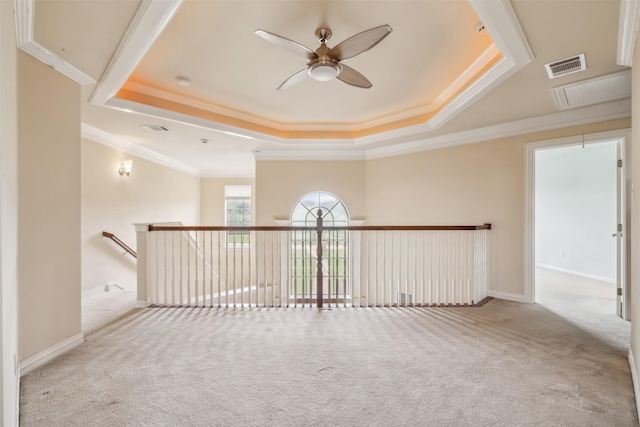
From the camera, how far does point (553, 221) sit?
676cm

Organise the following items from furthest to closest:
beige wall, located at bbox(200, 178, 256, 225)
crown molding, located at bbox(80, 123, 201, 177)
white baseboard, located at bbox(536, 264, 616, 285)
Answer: beige wall, located at bbox(200, 178, 256, 225) → white baseboard, located at bbox(536, 264, 616, 285) → crown molding, located at bbox(80, 123, 201, 177)

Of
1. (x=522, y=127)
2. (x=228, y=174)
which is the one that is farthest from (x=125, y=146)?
(x=522, y=127)

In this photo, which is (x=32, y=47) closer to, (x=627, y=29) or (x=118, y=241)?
(x=118, y=241)

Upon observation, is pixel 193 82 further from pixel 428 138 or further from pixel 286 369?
pixel 428 138

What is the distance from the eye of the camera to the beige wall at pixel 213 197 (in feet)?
28.9

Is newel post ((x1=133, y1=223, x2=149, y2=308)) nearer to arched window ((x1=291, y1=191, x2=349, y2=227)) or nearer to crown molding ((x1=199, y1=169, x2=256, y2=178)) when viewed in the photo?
arched window ((x1=291, y1=191, x2=349, y2=227))

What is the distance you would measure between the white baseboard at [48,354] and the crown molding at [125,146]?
2.59 metres

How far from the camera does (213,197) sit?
8820 millimetres

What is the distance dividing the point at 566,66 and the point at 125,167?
245 inches

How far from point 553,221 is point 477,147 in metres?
3.87

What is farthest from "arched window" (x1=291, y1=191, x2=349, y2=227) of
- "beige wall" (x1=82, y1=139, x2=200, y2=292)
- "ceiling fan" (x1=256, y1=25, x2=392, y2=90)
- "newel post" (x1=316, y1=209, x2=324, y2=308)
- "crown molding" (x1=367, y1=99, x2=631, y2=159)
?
"ceiling fan" (x1=256, y1=25, x2=392, y2=90)

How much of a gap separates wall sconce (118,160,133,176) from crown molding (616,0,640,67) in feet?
20.7

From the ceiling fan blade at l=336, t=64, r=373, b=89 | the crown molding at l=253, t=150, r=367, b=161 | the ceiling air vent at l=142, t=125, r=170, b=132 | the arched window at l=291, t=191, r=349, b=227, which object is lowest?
the arched window at l=291, t=191, r=349, b=227

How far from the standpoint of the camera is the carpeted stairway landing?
1.72 meters
